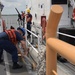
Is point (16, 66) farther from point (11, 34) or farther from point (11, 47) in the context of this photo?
point (11, 34)

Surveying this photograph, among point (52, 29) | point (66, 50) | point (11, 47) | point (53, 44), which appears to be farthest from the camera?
point (11, 47)

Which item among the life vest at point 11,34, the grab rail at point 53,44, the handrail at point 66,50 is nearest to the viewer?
the handrail at point 66,50

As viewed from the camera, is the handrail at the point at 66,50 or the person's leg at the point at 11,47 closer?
the handrail at the point at 66,50

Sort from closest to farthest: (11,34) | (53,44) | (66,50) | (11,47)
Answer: (66,50) → (53,44) → (11,34) → (11,47)

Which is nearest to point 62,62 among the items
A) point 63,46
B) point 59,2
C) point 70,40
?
point 70,40

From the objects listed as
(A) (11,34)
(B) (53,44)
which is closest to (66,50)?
(B) (53,44)

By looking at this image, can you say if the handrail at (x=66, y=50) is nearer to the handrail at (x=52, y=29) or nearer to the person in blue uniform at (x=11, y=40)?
the handrail at (x=52, y=29)

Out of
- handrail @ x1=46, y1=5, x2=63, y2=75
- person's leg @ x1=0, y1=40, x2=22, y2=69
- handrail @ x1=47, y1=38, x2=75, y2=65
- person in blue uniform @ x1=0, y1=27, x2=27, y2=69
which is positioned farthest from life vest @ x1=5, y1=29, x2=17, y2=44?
handrail @ x1=47, y1=38, x2=75, y2=65

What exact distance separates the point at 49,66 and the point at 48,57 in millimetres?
101

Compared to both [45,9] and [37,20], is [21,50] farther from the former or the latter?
[37,20]

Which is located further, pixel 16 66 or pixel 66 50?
pixel 16 66

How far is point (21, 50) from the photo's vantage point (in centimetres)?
804

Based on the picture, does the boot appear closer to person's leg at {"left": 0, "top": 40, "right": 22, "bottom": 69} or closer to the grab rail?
person's leg at {"left": 0, "top": 40, "right": 22, "bottom": 69}

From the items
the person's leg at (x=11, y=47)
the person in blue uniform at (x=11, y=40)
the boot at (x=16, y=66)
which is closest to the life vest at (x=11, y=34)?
the person in blue uniform at (x=11, y=40)
